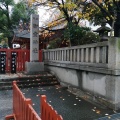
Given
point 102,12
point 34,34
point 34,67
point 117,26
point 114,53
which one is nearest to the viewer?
point 114,53

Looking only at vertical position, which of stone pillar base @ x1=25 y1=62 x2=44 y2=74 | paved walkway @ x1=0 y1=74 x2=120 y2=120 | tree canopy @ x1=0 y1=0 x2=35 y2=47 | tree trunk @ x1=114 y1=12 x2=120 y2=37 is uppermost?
tree canopy @ x1=0 y1=0 x2=35 y2=47

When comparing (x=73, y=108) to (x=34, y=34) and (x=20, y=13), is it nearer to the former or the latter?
(x=34, y=34)

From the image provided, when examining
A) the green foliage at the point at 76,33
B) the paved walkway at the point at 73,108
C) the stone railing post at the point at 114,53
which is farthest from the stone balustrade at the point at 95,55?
the paved walkway at the point at 73,108

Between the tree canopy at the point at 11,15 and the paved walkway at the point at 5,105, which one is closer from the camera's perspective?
the paved walkway at the point at 5,105

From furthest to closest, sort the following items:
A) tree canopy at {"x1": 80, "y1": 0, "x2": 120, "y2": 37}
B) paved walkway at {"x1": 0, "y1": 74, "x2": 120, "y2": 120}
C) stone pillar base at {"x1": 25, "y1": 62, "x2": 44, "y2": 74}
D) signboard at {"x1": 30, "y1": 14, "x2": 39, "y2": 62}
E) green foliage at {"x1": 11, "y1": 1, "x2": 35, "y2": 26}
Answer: green foliage at {"x1": 11, "y1": 1, "x2": 35, "y2": 26}, stone pillar base at {"x1": 25, "y1": 62, "x2": 44, "y2": 74}, signboard at {"x1": 30, "y1": 14, "x2": 39, "y2": 62}, tree canopy at {"x1": 80, "y1": 0, "x2": 120, "y2": 37}, paved walkway at {"x1": 0, "y1": 74, "x2": 120, "y2": 120}

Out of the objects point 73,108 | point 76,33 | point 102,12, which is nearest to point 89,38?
point 76,33

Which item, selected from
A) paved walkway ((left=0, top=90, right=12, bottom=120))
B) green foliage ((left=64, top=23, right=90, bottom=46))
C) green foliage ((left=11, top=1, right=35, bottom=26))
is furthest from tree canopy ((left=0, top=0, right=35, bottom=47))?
paved walkway ((left=0, top=90, right=12, bottom=120))

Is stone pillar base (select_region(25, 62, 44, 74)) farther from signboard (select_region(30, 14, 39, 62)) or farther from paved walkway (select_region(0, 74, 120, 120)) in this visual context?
paved walkway (select_region(0, 74, 120, 120))

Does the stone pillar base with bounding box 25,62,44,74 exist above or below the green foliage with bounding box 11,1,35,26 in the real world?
below

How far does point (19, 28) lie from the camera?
2327 centimetres

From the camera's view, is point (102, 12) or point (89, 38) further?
point (102, 12)

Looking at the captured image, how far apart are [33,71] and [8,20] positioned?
12.5m

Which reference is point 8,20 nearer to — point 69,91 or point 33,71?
point 33,71

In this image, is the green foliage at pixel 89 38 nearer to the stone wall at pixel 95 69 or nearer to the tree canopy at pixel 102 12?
the tree canopy at pixel 102 12
